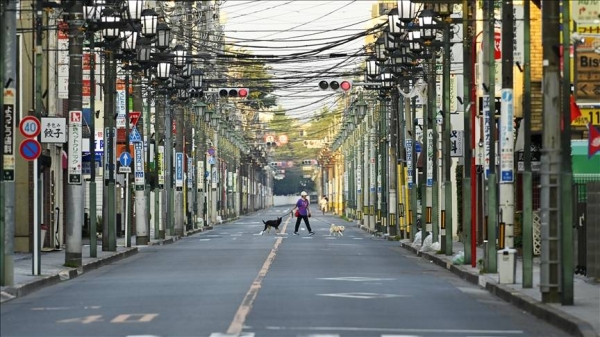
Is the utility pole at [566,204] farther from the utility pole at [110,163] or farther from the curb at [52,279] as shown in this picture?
the utility pole at [110,163]

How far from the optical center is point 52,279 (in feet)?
113

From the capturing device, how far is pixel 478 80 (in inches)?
1972

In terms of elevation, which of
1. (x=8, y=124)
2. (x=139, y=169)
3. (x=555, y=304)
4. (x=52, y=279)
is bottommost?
(x=52, y=279)

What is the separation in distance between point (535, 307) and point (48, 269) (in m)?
16.8

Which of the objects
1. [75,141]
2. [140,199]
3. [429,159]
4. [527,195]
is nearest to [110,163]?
[140,199]

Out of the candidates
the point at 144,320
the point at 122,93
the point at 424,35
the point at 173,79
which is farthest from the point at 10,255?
the point at 173,79

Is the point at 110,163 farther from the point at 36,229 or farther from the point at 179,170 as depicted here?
the point at 179,170

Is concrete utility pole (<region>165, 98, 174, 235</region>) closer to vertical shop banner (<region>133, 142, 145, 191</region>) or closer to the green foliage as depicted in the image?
the green foliage

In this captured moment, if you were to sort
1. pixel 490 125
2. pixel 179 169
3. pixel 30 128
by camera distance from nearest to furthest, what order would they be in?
pixel 30 128
pixel 490 125
pixel 179 169

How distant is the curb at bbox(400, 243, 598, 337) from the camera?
67.1 feet

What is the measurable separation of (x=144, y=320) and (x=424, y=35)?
26229 mm

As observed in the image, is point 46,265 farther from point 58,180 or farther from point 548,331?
point 548,331

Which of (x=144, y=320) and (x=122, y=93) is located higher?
(x=122, y=93)

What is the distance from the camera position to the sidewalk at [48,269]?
1178 inches
